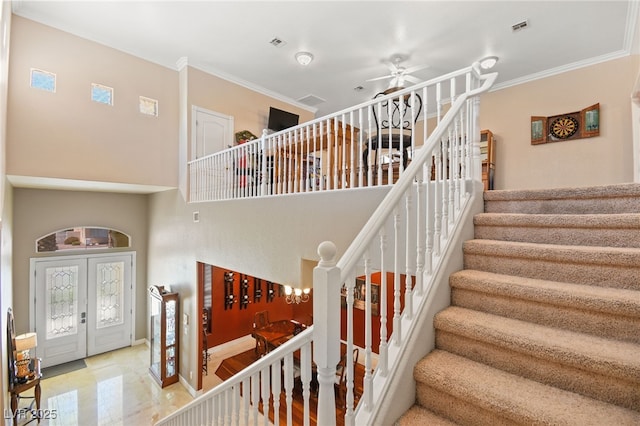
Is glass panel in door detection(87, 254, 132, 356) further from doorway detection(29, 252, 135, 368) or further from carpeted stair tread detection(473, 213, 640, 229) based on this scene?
carpeted stair tread detection(473, 213, 640, 229)

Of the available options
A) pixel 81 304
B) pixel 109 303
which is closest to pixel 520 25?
pixel 109 303

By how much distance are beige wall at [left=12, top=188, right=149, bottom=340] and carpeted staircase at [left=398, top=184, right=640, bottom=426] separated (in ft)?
23.5

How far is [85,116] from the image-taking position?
4.50m

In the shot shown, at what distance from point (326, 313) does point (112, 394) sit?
20.3 ft

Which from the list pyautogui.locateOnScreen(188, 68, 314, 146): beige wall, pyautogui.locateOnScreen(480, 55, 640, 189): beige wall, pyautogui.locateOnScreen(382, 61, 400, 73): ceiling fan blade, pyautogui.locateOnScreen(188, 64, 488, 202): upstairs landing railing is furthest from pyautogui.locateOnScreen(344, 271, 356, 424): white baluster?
pyautogui.locateOnScreen(188, 68, 314, 146): beige wall

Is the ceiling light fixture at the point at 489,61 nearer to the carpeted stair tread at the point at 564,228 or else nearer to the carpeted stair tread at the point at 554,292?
the carpeted stair tread at the point at 564,228

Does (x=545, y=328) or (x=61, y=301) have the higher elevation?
(x=545, y=328)

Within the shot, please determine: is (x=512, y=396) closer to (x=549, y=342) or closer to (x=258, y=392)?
(x=549, y=342)

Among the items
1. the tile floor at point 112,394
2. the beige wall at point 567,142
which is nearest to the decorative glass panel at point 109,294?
the tile floor at point 112,394

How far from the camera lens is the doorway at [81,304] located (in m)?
5.73

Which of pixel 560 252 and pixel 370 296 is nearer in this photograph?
pixel 370 296

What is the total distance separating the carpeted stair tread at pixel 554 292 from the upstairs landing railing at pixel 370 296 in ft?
0.82

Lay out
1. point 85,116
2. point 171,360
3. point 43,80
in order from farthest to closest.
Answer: point 171,360 < point 85,116 < point 43,80

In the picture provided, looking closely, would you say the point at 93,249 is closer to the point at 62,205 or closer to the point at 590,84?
the point at 62,205
